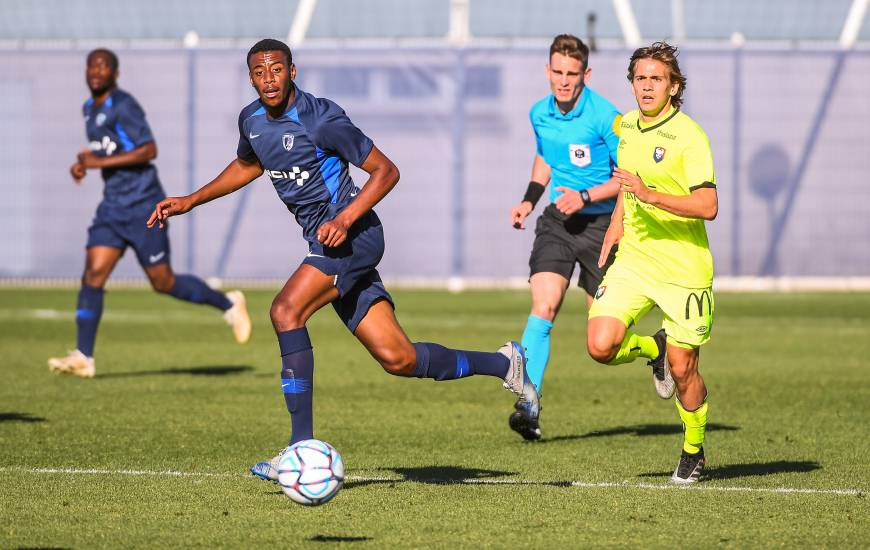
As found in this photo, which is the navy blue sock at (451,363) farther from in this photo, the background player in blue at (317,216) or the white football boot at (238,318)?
the white football boot at (238,318)

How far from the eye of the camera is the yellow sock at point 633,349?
8141 mm

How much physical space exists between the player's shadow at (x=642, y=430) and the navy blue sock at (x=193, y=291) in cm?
460

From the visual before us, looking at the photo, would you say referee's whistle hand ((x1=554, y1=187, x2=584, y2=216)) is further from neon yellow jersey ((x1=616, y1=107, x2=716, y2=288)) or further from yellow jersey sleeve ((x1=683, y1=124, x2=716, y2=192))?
yellow jersey sleeve ((x1=683, y1=124, x2=716, y2=192))

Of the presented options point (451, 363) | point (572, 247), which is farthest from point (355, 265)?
point (572, 247)

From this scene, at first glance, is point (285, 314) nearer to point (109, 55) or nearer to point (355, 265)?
point (355, 265)

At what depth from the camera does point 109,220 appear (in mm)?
12602

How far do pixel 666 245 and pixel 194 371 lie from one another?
6.32 m

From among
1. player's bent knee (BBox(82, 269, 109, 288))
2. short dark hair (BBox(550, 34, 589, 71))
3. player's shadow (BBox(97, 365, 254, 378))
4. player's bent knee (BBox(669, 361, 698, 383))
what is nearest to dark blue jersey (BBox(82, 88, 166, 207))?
player's bent knee (BBox(82, 269, 109, 288))

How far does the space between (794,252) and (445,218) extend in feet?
17.5

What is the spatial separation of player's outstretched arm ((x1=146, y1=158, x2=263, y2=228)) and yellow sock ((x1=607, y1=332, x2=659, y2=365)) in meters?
2.07

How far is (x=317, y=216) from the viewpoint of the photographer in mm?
7438

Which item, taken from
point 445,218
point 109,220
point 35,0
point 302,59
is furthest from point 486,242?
point 109,220

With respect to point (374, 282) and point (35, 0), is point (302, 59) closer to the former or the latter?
point (35, 0)

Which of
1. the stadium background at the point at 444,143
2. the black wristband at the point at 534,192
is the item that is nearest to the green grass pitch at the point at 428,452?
the black wristband at the point at 534,192
